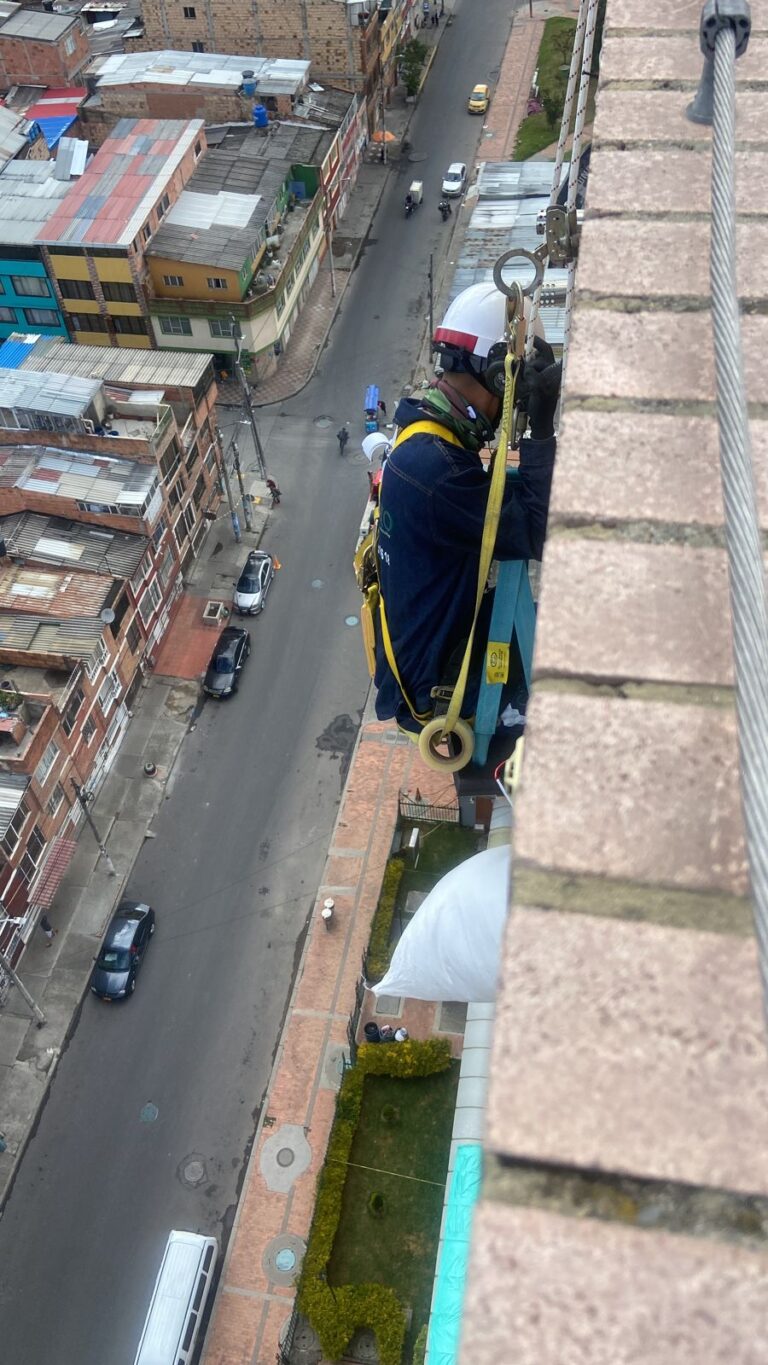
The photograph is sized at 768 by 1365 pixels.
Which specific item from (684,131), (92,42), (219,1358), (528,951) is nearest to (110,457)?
(219,1358)

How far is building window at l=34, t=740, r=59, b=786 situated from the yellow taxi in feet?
191

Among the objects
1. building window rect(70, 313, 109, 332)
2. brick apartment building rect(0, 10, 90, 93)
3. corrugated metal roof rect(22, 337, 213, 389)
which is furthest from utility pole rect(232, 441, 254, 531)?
brick apartment building rect(0, 10, 90, 93)

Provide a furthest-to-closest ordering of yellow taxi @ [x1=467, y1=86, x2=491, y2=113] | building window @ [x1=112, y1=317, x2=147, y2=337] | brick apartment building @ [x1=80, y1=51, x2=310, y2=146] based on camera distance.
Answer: yellow taxi @ [x1=467, y1=86, x2=491, y2=113], brick apartment building @ [x1=80, y1=51, x2=310, y2=146], building window @ [x1=112, y1=317, x2=147, y2=337]

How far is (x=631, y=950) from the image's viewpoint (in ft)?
9.76

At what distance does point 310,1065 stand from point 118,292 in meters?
36.2

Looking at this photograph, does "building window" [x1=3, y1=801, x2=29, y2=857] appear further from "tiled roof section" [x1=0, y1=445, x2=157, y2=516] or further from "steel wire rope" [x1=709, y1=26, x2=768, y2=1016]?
"steel wire rope" [x1=709, y1=26, x2=768, y2=1016]

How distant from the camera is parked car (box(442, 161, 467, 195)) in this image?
59844 millimetres

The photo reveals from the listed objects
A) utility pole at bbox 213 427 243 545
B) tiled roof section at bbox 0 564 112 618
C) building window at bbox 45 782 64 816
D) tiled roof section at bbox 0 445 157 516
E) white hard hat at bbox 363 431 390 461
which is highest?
utility pole at bbox 213 427 243 545

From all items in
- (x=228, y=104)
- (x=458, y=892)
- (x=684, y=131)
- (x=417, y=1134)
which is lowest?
(x=458, y=892)

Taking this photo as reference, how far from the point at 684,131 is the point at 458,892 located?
17.7ft

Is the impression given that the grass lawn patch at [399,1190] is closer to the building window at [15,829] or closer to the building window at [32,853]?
the building window at [32,853]

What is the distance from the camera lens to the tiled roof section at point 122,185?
4403 cm

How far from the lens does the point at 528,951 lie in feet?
9.87

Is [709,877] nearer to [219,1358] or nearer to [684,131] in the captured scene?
[684,131]
